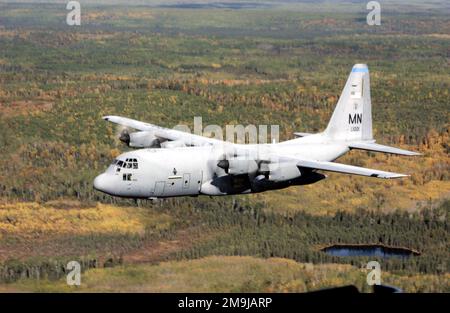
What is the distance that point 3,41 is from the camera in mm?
199000

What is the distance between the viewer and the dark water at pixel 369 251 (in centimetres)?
5859

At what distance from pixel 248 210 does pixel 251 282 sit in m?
17.6

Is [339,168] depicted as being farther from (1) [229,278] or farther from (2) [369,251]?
(2) [369,251]

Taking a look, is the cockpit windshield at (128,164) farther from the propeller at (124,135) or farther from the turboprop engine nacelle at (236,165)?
the propeller at (124,135)

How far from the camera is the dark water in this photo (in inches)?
2307

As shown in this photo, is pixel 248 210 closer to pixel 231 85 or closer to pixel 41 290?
pixel 41 290

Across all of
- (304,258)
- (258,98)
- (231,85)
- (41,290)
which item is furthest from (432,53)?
(41,290)

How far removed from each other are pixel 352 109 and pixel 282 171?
38.9ft

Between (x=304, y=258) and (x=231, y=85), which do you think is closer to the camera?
(x=304, y=258)

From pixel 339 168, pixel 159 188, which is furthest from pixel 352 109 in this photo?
pixel 159 188

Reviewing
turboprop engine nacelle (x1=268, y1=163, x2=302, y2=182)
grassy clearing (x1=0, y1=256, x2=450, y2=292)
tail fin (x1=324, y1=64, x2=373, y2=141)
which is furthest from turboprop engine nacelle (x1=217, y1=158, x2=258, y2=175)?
tail fin (x1=324, y1=64, x2=373, y2=141)

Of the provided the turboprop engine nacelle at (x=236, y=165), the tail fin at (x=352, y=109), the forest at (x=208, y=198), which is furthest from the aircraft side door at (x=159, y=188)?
the tail fin at (x=352, y=109)

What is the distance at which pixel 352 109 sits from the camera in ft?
201

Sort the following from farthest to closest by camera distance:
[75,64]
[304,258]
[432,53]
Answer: [432,53] < [75,64] < [304,258]
